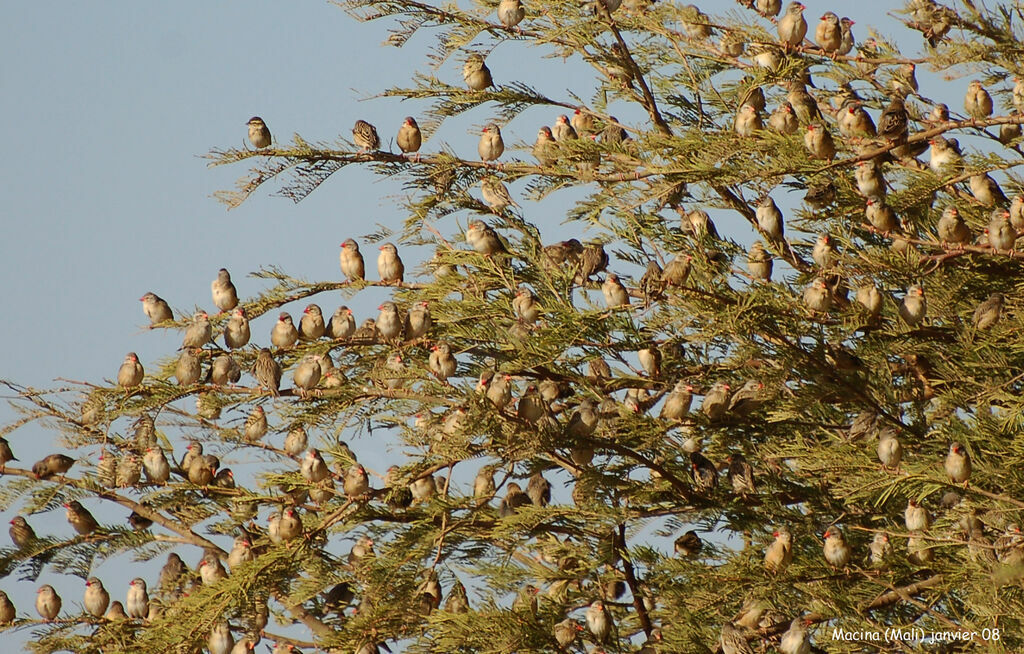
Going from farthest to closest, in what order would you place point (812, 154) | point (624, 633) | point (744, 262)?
point (624, 633) → point (744, 262) → point (812, 154)

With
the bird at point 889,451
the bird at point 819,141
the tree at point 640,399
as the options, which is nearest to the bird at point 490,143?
the tree at point 640,399

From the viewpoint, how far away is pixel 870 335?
15.7 feet

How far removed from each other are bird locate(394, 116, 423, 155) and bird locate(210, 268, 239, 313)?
1063mm

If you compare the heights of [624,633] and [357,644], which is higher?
[357,644]

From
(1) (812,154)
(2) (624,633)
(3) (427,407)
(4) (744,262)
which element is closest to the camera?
(1) (812,154)

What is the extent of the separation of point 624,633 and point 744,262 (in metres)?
1.78

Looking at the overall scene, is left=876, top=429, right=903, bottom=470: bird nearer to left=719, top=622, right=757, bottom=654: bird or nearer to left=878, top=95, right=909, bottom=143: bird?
left=719, top=622, right=757, bottom=654: bird

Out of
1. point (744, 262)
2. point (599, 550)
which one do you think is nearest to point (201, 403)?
point (599, 550)

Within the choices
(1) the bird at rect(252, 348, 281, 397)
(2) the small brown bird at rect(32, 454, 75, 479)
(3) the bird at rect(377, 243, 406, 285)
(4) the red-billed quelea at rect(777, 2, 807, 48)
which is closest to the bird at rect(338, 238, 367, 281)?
(3) the bird at rect(377, 243, 406, 285)

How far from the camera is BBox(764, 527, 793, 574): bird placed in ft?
15.4

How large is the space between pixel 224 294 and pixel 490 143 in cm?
146

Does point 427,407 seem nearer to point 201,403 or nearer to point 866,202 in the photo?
point 201,403

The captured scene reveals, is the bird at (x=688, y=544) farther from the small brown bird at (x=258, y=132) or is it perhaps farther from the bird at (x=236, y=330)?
the small brown bird at (x=258, y=132)

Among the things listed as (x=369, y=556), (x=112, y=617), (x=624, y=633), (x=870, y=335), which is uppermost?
(x=870, y=335)
